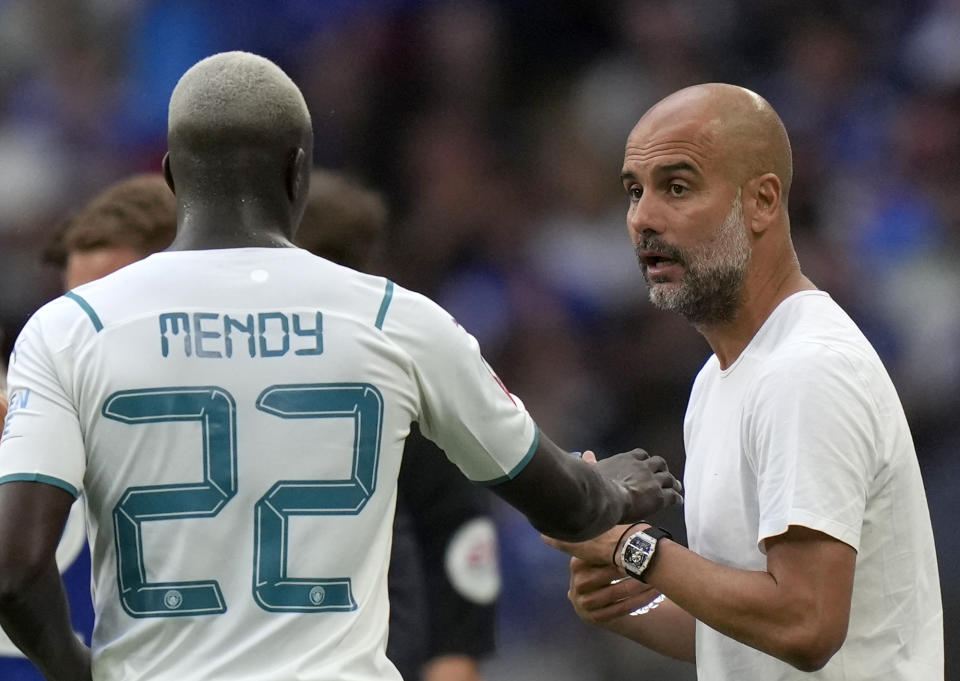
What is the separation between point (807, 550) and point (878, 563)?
0.84 ft

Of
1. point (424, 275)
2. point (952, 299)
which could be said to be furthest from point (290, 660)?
point (952, 299)

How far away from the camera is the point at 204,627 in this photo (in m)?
2.21

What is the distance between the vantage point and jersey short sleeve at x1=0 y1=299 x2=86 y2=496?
216 centimetres

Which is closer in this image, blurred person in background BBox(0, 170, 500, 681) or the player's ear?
the player's ear

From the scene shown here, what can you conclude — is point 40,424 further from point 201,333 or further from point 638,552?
point 638,552

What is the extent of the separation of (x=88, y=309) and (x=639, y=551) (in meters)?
1.19

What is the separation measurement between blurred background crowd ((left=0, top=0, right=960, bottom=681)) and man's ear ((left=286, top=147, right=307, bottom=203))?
4.32m

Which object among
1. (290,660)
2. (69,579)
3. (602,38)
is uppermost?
(602,38)

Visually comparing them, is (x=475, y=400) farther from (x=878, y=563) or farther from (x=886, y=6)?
(x=886, y=6)

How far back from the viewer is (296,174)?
2.38m

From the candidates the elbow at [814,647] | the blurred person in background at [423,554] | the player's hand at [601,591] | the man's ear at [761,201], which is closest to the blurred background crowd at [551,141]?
the blurred person in background at [423,554]

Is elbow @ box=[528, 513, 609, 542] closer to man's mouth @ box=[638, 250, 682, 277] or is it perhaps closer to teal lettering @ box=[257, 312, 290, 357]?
teal lettering @ box=[257, 312, 290, 357]

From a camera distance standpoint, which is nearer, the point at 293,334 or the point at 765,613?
the point at 293,334

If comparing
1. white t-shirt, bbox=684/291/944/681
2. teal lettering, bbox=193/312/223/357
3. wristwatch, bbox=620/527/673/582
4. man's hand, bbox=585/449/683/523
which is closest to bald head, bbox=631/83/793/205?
white t-shirt, bbox=684/291/944/681
